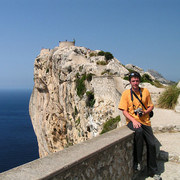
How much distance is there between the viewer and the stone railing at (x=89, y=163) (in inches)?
93.5

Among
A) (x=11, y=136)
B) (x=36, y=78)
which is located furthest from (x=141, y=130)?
(x=11, y=136)

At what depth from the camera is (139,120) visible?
3955mm

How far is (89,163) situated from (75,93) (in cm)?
1384

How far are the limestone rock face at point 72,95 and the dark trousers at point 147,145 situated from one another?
607 centimetres

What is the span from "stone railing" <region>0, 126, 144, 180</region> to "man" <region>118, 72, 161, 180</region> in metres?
0.13

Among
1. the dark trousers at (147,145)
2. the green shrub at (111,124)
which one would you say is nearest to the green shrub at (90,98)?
the green shrub at (111,124)

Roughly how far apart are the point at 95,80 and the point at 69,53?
23.4 ft

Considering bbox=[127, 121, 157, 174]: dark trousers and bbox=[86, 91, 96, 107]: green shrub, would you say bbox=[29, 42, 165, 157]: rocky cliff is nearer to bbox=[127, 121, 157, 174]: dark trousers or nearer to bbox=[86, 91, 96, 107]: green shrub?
bbox=[86, 91, 96, 107]: green shrub

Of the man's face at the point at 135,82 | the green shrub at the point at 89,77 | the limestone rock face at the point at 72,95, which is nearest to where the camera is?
the man's face at the point at 135,82

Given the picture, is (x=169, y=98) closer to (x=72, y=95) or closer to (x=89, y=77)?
(x=89, y=77)

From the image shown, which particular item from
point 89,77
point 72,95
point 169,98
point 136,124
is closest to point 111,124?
point 169,98

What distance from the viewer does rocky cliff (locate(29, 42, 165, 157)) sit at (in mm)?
12078

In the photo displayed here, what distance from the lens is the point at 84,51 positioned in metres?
21.3

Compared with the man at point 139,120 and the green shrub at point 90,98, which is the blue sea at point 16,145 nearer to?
the green shrub at point 90,98
